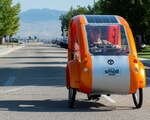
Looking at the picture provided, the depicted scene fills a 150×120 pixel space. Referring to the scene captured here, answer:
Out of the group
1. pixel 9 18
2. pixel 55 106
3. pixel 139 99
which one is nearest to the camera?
pixel 139 99

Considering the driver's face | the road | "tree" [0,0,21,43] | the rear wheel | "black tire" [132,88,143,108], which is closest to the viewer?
the road

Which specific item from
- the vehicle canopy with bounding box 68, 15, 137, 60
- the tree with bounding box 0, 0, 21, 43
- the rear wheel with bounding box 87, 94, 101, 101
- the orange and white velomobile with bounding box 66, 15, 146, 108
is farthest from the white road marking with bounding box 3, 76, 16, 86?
the tree with bounding box 0, 0, 21, 43

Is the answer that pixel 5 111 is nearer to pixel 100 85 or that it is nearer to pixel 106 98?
pixel 100 85

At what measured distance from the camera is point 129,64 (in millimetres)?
11961

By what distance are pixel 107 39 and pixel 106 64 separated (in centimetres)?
106

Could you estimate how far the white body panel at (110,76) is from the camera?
1180 centimetres

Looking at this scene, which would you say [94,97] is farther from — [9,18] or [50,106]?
[9,18]

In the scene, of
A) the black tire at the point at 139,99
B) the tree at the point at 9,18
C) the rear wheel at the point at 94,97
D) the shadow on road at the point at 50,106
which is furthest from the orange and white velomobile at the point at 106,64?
the tree at the point at 9,18

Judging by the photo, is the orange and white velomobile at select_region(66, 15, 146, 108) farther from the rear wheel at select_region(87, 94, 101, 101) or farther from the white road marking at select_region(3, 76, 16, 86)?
the white road marking at select_region(3, 76, 16, 86)

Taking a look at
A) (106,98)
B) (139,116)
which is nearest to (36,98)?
(106,98)

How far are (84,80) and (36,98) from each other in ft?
9.45

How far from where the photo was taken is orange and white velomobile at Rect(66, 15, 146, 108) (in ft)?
38.8

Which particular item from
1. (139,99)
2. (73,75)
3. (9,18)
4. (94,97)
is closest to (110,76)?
(73,75)

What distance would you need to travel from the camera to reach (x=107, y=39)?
12773mm
